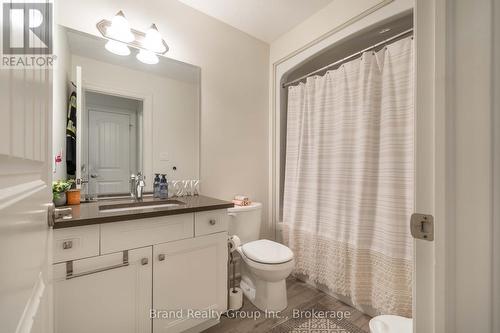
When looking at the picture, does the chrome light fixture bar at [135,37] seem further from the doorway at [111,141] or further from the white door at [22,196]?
the white door at [22,196]

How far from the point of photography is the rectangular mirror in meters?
1.47

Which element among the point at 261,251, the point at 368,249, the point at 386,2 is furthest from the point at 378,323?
the point at 386,2

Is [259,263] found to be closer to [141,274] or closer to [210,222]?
[210,222]

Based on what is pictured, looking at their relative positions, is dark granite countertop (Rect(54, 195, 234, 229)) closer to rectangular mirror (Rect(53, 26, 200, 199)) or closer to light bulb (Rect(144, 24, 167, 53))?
rectangular mirror (Rect(53, 26, 200, 199))

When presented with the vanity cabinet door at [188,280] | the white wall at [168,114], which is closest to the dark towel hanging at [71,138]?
the white wall at [168,114]

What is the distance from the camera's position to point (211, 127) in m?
2.06

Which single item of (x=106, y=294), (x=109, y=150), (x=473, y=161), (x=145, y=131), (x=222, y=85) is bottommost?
(x=106, y=294)

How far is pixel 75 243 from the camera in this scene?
3.41 feet

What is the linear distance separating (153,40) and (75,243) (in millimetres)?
1454

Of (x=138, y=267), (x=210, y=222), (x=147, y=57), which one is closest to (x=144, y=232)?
(x=138, y=267)

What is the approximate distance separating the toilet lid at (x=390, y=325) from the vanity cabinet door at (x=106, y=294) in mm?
1166

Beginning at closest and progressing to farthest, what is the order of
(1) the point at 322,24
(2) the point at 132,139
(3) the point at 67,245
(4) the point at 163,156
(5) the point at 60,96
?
(3) the point at 67,245
(5) the point at 60,96
(2) the point at 132,139
(4) the point at 163,156
(1) the point at 322,24

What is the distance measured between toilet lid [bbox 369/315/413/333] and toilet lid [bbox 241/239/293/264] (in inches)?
25.7

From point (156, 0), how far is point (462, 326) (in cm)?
242
